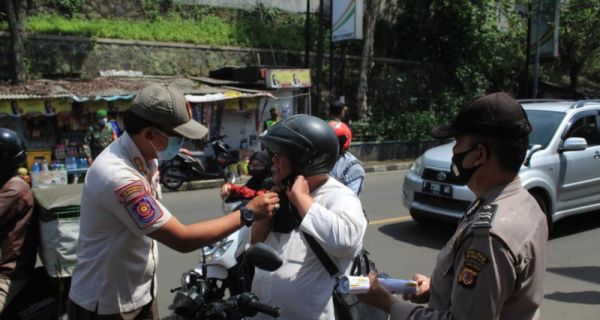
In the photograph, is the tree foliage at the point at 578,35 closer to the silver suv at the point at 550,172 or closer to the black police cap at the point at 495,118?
the silver suv at the point at 550,172

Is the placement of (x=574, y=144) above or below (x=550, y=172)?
above

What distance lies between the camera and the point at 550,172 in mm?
6496

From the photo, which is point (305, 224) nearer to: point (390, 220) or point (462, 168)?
point (462, 168)

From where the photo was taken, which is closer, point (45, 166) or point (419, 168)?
point (419, 168)

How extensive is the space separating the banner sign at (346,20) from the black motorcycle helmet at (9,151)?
12.9 metres

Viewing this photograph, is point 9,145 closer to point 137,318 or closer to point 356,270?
point 137,318

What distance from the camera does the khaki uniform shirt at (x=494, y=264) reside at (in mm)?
1523

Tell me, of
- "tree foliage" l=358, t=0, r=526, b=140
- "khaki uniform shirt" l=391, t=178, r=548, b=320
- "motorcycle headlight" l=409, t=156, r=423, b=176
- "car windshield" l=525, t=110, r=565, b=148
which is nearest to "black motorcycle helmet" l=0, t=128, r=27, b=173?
"khaki uniform shirt" l=391, t=178, r=548, b=320

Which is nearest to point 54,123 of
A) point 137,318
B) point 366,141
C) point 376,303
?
point 366,141

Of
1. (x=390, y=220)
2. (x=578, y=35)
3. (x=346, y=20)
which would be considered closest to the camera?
(x=390, y=220)

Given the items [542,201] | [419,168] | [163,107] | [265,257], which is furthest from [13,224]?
[542,201]

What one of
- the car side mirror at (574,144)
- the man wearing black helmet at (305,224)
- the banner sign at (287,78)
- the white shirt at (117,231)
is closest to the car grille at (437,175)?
the car side mirror at (574,144)

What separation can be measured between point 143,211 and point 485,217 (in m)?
1.35

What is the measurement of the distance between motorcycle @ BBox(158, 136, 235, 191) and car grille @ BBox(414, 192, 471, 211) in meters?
4.72
